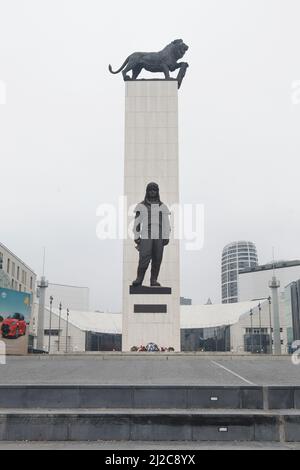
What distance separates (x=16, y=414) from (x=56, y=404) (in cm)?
109

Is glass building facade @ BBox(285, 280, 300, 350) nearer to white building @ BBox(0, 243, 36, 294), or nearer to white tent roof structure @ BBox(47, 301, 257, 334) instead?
white tent roof structure @ BBox(47, 301, 257, 334)

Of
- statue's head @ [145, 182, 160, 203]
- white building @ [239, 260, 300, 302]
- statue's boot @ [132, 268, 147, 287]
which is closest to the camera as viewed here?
statue's head @ [145, 182, 160, 203]

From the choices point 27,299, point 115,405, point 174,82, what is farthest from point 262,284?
point 115,405

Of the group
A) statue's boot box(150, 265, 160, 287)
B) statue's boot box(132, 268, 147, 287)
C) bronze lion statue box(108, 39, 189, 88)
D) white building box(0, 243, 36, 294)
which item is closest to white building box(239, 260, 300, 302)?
white building box(0, 243, 36, 294)

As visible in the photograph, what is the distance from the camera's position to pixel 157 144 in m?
39.8

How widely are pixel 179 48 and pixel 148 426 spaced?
1407 inches

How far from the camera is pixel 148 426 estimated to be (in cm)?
907

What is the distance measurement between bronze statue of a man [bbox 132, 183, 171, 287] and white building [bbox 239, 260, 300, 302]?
117068 mm

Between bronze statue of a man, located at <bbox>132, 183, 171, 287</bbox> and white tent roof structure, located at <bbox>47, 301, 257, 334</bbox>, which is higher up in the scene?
bronze statue of a man, located at <bbox>132, 183, 171, 287</bbox>

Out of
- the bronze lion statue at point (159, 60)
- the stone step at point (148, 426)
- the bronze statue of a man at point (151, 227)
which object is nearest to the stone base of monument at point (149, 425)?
the stone step at point (148, 426)

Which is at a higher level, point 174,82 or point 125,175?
point 174,82

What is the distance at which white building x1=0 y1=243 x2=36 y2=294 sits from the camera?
7000 centimetres
